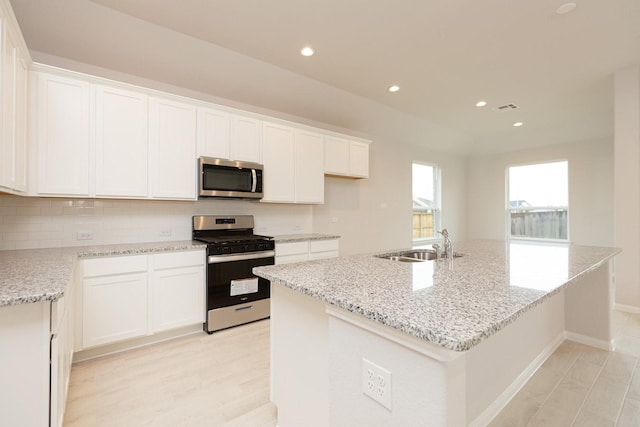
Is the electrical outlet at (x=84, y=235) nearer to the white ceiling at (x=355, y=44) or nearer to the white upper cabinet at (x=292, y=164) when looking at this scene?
the white ceiling at (x=355, y=44)

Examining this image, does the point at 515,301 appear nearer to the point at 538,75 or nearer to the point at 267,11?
the point at 267,11

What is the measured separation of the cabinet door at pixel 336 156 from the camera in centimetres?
420

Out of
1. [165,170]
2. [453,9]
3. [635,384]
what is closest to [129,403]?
[165,170]

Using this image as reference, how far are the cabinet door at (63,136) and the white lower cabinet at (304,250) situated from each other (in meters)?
1.93

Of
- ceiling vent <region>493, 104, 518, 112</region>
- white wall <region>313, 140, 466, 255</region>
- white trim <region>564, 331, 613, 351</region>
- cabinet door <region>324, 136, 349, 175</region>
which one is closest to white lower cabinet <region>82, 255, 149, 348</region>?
white wall <region>313, 140, 466, 255</region>

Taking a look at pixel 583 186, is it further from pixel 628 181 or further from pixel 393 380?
pixel 393 380

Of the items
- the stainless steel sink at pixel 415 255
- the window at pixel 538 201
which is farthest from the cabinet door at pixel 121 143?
the window at pixel 538 201

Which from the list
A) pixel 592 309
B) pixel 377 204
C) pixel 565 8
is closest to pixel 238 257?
pixel 377 204

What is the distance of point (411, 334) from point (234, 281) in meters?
2.57

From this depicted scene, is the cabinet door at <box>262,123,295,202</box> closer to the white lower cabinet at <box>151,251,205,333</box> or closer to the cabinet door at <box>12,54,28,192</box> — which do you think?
the white lower cabinet at <box>151,251,205,333</box>

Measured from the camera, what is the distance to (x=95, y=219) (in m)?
2.84

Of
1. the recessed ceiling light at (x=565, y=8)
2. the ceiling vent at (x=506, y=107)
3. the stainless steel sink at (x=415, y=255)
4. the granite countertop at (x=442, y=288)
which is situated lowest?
the stainless steel sink at (x=415, y=255)

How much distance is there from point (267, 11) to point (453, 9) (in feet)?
4.98

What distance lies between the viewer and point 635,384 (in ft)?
6.77
